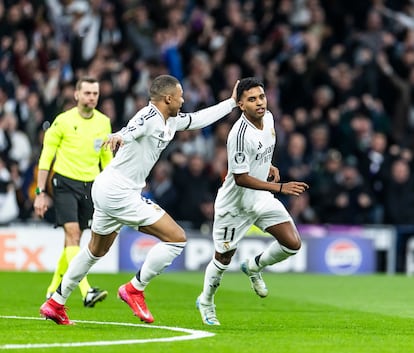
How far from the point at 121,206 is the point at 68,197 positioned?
3.34m

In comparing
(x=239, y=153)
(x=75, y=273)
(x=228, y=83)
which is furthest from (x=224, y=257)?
(x=228, y=83)

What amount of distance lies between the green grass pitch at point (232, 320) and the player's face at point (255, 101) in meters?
2.09

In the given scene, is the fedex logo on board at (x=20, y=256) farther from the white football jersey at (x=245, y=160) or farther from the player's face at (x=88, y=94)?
the white football jersey at (x=245, y=160)

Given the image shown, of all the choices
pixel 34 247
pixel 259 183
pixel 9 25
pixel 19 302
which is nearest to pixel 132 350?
pixel 259 183

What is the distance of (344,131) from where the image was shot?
23.9 metres

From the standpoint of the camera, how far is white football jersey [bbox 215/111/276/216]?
37.1ft

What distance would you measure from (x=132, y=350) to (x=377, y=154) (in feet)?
49.4

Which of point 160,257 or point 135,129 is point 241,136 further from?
point 160,257

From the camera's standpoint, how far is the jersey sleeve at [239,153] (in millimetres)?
11258

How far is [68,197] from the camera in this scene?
1400 cm

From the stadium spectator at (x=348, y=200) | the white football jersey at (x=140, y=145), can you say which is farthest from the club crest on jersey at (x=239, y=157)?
the stadium spectator at (x=348, y=200)

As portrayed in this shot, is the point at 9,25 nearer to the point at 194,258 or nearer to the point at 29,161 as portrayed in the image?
the point at 29,161

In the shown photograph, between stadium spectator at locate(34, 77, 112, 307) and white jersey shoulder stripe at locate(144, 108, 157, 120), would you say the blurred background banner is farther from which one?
white jersey shoulder stripe at locate(144, 108, 157, 120)

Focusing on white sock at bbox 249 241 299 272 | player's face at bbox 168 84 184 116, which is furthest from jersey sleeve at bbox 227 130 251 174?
white sock at bbox 249 241 299 272
